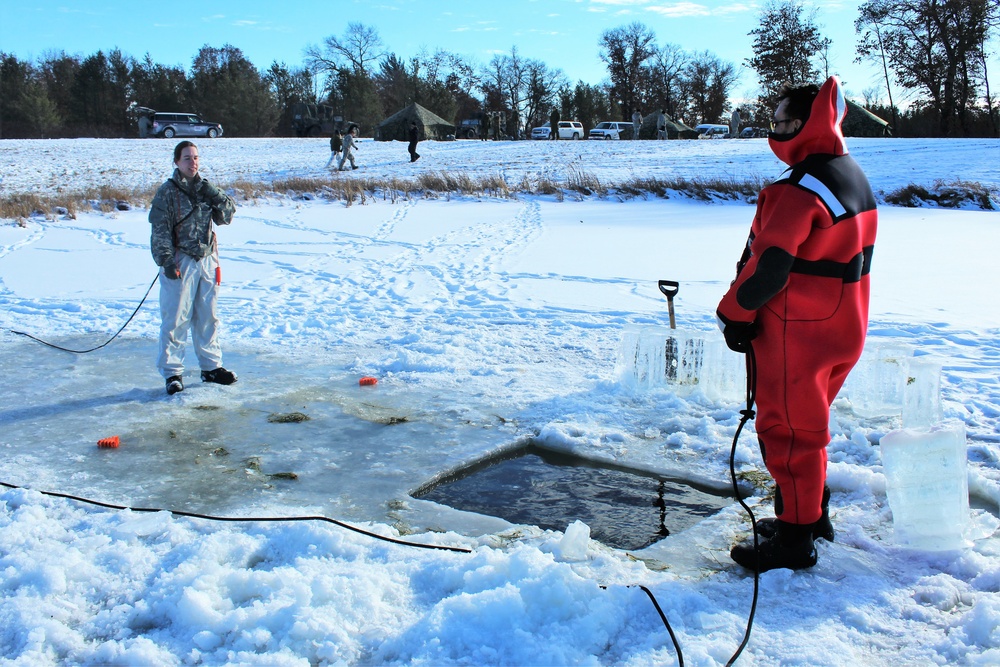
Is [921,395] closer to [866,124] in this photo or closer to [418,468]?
[418,468]

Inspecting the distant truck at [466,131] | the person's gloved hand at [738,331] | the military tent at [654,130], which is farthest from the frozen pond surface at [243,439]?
the distant truck at [466,131]

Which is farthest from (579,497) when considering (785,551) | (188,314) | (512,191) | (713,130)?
(713,130)

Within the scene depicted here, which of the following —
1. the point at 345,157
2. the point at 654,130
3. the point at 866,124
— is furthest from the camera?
the point at 654,130

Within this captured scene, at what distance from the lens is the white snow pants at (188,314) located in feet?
18.9

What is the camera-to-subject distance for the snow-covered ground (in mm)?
2834

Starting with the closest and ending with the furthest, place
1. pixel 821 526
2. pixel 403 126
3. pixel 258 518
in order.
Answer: pixel 821 526, pixel 258 518, pixel 403 126

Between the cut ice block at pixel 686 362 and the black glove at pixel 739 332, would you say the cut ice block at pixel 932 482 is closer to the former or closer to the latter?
the black glove at pixel 739 332

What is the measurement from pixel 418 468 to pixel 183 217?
2.60 m

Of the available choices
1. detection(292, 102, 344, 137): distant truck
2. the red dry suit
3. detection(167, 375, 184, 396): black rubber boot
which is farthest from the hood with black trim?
detection(292, 102, 344, 137): distant truck

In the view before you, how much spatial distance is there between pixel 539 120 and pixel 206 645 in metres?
70.1

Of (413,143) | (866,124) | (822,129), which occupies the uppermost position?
(866,124)

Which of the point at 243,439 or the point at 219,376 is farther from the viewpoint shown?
the point at 219,376

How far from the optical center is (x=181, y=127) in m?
43.8

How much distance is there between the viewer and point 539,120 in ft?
230
